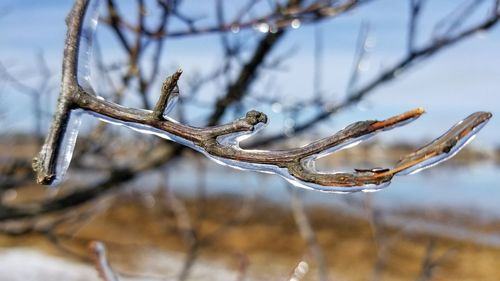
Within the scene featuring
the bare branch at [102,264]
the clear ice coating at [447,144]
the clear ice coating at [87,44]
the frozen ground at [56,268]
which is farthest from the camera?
the frozen ground at [56,268]

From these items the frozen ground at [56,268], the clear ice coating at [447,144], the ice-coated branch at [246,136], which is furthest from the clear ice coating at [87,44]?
the frozen ground at [56,268]

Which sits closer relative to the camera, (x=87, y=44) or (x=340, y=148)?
(x=340, y=148)

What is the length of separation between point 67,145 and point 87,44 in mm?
175

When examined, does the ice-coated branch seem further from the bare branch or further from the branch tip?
the bare branch

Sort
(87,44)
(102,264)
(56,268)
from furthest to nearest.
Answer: (56,268)
(102,264)
(87,44)

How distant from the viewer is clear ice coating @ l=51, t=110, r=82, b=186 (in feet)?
2.52

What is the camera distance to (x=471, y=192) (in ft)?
87.8

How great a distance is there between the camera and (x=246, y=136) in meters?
0.74

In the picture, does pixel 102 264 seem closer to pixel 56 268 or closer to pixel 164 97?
pixel 164 97

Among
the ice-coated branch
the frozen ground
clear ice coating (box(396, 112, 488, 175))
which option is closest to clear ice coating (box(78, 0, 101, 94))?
the ice-coated branch

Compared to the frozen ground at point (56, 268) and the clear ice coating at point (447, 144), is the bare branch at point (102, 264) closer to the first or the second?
the clear ice coating at point (447, 144)

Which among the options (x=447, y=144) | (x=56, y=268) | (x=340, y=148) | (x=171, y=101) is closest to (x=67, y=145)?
(x=171, y=101)

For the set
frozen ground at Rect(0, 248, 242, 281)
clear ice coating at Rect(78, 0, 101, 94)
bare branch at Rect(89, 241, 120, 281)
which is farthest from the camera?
frozen ground at Rect(0, 248, 242, 281)

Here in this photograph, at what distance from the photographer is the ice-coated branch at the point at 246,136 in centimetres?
70
